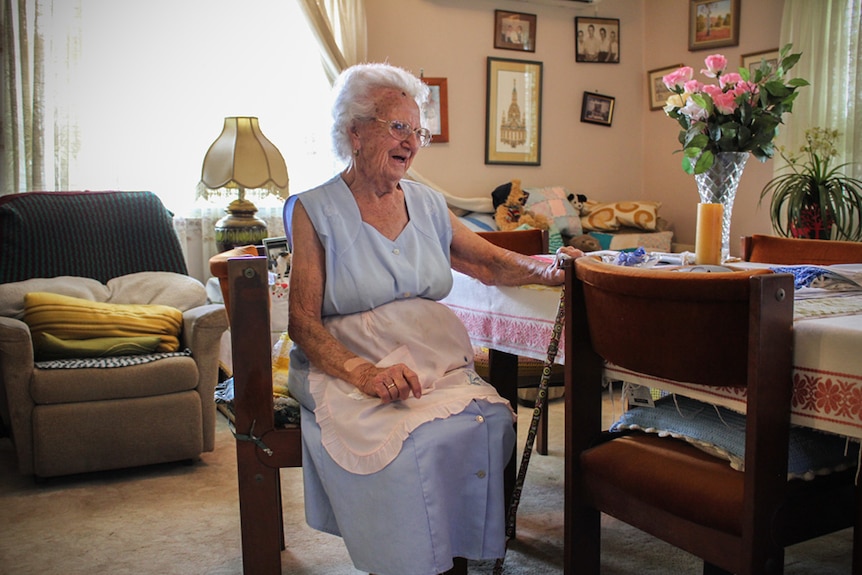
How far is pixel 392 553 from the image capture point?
1.49m

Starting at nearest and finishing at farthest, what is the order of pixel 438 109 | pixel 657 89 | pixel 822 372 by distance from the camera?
pixel 822 372, pixel 438 109, pixel 657 89

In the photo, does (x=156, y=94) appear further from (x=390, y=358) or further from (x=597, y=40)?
(x=597, y=40)

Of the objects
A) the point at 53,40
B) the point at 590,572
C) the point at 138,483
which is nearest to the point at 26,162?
the point at 53,40

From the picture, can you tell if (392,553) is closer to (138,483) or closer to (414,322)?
(414,322)

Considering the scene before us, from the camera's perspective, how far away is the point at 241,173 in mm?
3504

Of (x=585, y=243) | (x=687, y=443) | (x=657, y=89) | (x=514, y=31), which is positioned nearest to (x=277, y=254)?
(x=687, y=443)

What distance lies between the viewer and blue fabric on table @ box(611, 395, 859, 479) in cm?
134

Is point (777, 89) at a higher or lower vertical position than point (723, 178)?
higher

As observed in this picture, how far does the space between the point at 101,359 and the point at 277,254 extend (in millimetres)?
881

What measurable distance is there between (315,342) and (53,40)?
285 cm

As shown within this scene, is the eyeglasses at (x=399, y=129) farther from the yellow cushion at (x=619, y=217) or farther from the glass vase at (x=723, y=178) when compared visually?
the yellow cushion at (x=619, y=217)

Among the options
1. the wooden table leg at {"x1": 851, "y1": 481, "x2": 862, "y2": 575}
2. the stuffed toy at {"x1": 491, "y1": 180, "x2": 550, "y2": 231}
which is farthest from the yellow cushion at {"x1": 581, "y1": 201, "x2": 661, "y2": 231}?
the wooden table leg at {"x1": 851, "y1": 481, "x2": 862, "y2": 575}

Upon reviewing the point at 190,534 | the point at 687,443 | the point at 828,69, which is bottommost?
the point at 190,534

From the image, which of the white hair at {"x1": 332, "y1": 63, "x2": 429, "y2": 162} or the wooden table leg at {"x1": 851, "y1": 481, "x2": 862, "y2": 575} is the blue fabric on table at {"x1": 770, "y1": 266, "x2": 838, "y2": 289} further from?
the white hair at {"x1": 332, "y1": 63, "x2": 429, "y2": 162}
